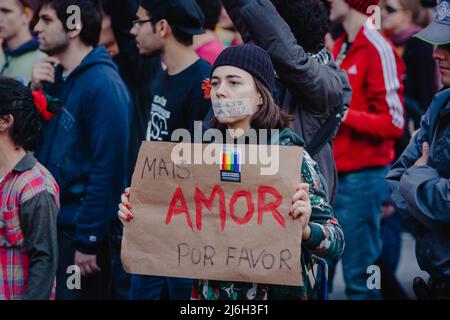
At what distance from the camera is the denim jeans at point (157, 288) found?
594 centimetres

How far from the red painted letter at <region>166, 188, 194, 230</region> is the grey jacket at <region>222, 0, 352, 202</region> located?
41.8 inches

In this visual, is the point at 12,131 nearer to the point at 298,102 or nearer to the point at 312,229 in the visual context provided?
the point at 298,102

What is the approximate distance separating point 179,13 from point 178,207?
2074 mm

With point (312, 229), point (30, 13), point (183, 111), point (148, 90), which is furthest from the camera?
point (30, 13)

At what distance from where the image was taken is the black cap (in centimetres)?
603

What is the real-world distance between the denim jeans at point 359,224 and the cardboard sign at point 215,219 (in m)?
2.86

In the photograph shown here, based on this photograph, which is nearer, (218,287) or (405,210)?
(218,287)

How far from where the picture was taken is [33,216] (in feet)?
16.1

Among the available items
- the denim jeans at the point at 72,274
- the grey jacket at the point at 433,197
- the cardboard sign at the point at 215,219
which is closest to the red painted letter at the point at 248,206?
the cardboard sign at the point at 215,219

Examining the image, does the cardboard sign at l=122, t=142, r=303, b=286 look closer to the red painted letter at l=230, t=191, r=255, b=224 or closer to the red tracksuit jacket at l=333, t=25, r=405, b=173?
the red painted letter at l=230, t=191, r=255, b=224

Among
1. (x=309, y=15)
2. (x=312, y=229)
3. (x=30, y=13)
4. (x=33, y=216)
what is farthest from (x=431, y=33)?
(x=30, y=13)

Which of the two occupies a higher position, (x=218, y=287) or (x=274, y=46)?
(x=274, y=46)

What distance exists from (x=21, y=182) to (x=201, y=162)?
117cm

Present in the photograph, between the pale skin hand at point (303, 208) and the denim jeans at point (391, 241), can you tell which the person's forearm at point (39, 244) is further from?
the denim jeans at point (391, 241)
